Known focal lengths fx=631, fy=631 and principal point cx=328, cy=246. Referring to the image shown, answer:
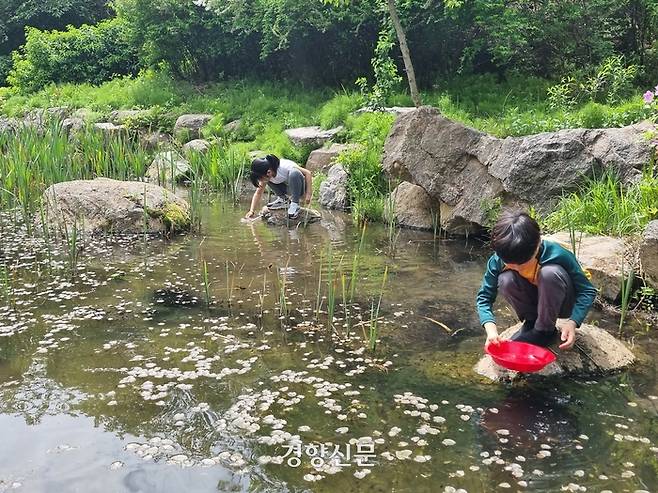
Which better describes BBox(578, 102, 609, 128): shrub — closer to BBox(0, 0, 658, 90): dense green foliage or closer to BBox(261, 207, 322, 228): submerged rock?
BBox(0, 0, 658, 90): dense green foliage

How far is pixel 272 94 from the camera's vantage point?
15586mm

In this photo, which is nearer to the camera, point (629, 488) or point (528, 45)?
point (629, 488)

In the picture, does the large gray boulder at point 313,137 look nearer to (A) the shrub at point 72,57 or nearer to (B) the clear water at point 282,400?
(B) the clear water at point 282,400

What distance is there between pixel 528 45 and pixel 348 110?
3.75 metres

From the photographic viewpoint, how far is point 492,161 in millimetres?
7012

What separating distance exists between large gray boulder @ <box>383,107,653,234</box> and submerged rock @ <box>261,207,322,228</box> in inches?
49.0

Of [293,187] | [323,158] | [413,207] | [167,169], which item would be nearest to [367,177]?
[413,207]

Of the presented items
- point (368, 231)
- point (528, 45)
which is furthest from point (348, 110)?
point (368, 231)

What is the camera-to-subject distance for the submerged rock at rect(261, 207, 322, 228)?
27.6 ft

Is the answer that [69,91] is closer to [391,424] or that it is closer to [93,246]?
[93,246]

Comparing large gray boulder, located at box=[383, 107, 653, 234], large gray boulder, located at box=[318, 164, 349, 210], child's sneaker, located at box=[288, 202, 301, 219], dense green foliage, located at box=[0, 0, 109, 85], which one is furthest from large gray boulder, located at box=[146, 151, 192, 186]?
dense green foliage, located at box=[0, 0, 109, 85]

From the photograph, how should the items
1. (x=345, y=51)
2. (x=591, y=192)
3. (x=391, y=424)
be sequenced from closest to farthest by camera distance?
(x=391, y=424)
(x=591, y=192)
(x=345, y=51)

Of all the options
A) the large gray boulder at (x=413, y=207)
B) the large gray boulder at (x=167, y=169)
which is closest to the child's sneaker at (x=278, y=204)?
the large gray boulder at (x=413, y=207)

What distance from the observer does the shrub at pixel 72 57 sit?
19000 millimetres
